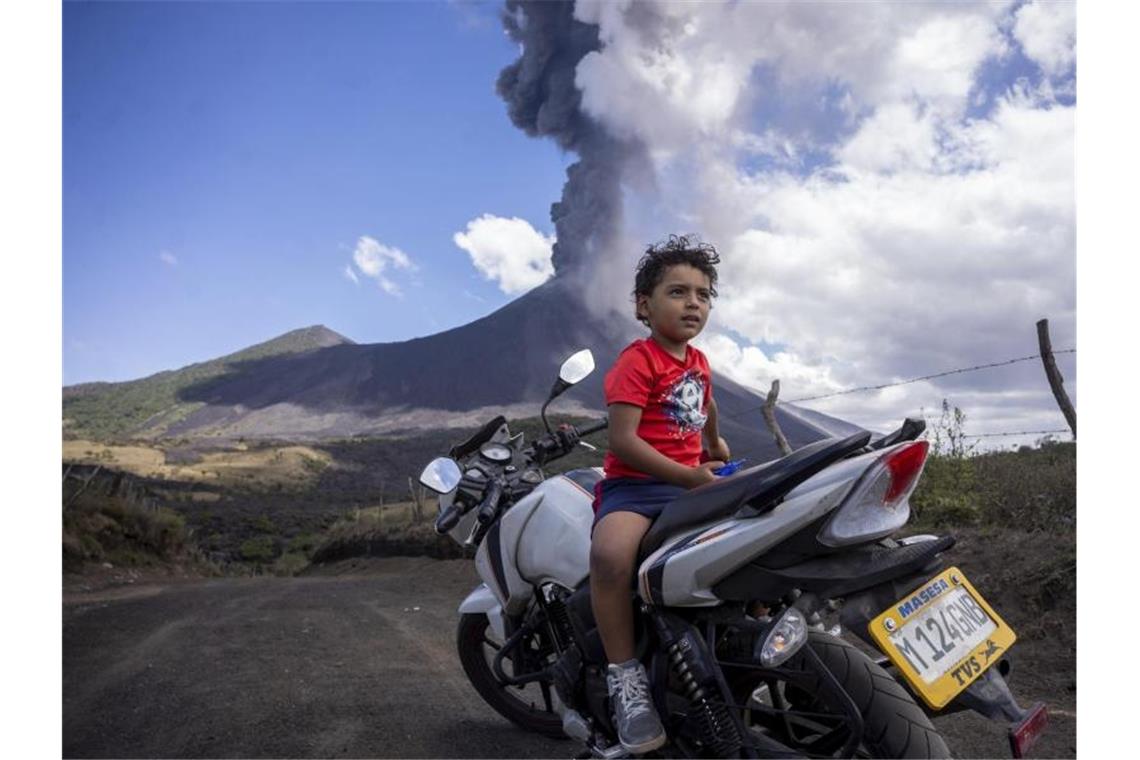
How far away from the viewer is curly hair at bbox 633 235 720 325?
9.04 ft

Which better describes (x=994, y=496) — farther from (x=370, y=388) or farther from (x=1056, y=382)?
(x=370, y=388)

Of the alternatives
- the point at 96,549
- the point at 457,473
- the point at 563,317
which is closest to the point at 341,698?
the point at 457,473

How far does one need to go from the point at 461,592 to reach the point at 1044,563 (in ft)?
18.6

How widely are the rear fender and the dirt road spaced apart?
0.50 meters

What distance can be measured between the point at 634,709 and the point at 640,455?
0.75 metres

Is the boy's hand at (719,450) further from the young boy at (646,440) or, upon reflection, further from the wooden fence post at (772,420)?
the wooden fence post at (772,420)

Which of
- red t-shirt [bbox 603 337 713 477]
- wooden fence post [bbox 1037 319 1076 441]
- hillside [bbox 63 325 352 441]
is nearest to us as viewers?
red t-shirt [bbox 603 337 713 477]

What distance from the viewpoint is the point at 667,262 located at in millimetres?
2762

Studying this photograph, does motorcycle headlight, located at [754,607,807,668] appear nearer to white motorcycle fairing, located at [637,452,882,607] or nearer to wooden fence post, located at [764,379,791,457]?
white motorcycle fairing, located at [637,452,882,607]

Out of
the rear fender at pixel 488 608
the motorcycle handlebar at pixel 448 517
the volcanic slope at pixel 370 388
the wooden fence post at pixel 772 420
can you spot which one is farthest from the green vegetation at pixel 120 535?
the volcanic slope at pixel 370 388

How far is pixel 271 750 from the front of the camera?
3.28m

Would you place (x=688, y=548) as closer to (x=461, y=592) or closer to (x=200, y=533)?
(x=461, y=592)

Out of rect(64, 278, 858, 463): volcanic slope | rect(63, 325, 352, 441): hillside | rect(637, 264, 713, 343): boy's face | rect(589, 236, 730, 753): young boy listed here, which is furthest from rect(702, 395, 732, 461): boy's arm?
rect(63, 325, 352, 441): hillside

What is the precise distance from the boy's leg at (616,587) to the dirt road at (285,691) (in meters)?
1.18
